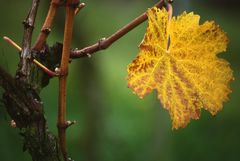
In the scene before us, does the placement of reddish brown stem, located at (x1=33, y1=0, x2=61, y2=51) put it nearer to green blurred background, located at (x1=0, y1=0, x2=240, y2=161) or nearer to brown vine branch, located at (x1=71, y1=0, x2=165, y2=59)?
brown vine branch, located at (x1=71, y1=0, x2=165, y2=59)

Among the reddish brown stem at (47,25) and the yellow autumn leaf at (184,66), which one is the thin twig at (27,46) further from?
the yellow autumn leaf at (184,66)

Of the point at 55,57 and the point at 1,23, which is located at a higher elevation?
the point at 1,23

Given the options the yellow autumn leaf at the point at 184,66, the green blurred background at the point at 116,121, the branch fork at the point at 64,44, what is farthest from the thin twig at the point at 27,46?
the green blurred background at the point at 116,121

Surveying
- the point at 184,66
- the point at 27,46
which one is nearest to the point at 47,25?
the point at 27,46

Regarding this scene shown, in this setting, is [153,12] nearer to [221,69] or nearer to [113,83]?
[221,69]

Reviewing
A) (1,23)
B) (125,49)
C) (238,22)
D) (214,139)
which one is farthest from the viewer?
(238,22)

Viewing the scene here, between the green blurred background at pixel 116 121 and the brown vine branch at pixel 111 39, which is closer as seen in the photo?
the brown vine branch at pixel 111 39

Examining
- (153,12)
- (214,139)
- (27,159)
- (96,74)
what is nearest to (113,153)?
(27,159)

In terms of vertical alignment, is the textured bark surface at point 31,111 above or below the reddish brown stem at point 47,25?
below
